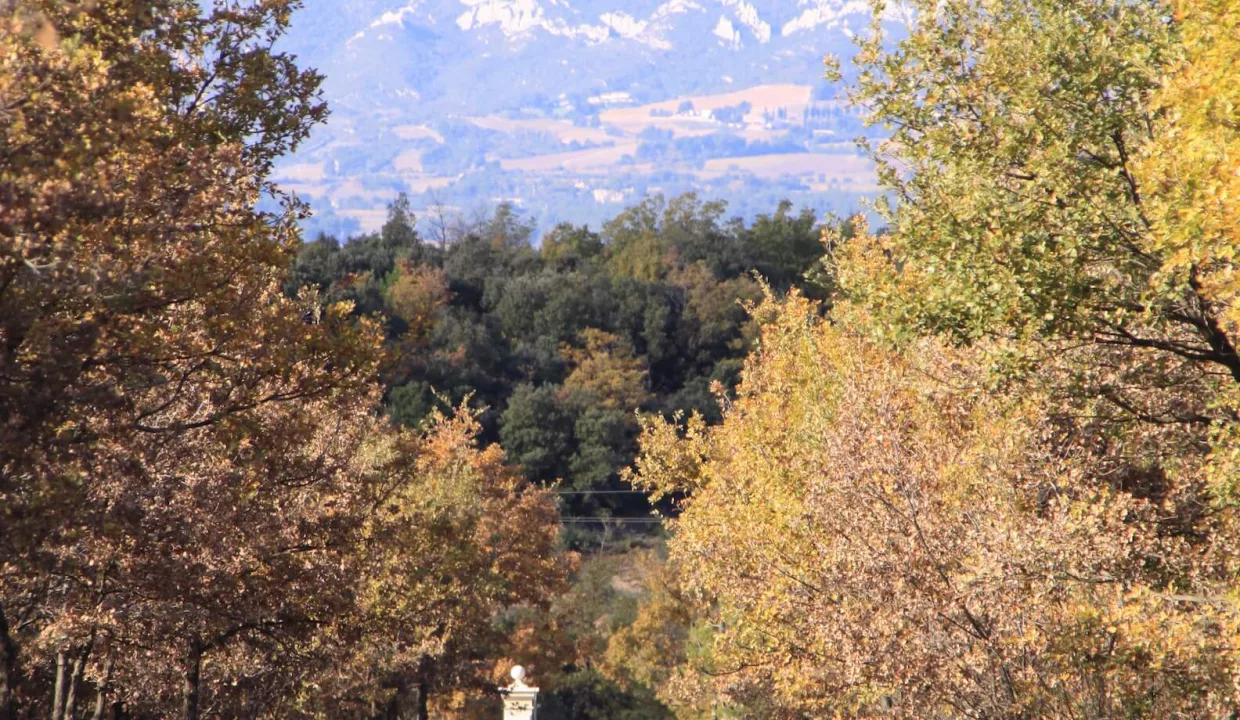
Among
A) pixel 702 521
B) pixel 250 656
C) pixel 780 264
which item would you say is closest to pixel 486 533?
pixel 702 521

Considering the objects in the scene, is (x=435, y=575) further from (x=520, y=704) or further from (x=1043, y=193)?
(x=1043, y=193)

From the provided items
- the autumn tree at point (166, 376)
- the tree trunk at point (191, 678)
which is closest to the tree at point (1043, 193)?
the autumn tree at point (166, 376)

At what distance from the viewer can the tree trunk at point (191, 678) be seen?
42.9ft

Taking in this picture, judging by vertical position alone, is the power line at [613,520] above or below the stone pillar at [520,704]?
below

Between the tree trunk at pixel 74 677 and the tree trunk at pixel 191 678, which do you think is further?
the tree trunk at pixel 191 678

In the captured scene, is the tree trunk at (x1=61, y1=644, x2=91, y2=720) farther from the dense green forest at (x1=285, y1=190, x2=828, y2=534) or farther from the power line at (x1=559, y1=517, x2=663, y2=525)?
the power line at (x1=559, y1=517, x2=663, y2=525)

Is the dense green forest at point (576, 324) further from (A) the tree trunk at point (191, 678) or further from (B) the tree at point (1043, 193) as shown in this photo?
(B) the tree at point (1043, 193)

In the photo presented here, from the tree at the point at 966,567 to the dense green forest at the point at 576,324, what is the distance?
41.3 m

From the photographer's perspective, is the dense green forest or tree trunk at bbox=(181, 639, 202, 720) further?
the dense green forest

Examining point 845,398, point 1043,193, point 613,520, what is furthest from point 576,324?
point 1043,193

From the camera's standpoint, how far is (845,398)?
13.1 meters

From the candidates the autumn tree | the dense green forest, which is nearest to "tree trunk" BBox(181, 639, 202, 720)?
the autumn tree

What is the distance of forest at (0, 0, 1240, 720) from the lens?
8.21 m

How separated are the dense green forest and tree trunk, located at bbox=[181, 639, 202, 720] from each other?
40.8 metres
